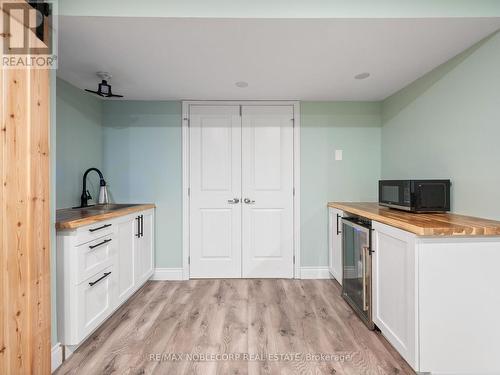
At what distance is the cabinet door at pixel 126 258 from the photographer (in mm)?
2295

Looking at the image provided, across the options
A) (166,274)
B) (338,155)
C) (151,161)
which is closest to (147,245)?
(166,274)

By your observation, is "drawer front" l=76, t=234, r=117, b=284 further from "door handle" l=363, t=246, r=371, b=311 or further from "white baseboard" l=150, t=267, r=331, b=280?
"door handle" l=363, t=246, r=371, b=311

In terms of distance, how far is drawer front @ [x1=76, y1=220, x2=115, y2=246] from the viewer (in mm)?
1760

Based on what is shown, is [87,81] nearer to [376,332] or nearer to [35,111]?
[35,111]

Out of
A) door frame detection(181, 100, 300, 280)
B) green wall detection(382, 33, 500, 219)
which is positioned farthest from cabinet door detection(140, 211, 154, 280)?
green wall detection(382, 33, 500, 219)

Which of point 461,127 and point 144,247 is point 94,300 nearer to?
point 144,247

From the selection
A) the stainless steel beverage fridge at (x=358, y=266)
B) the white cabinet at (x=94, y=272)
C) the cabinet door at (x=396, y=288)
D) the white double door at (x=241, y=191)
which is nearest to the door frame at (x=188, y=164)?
the white double door at (x=241, y=191)

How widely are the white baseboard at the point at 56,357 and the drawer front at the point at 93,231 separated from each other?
26.3 inches

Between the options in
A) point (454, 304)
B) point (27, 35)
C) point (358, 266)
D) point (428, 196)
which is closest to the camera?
point (27, 35)

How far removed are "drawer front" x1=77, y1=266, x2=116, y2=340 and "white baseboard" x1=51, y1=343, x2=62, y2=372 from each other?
13cm

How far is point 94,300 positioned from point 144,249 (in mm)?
922

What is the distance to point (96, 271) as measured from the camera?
193 cm

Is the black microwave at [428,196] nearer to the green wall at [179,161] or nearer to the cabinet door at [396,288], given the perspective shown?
the cabinet door at [396,288]

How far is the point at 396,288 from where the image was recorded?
1.69m
